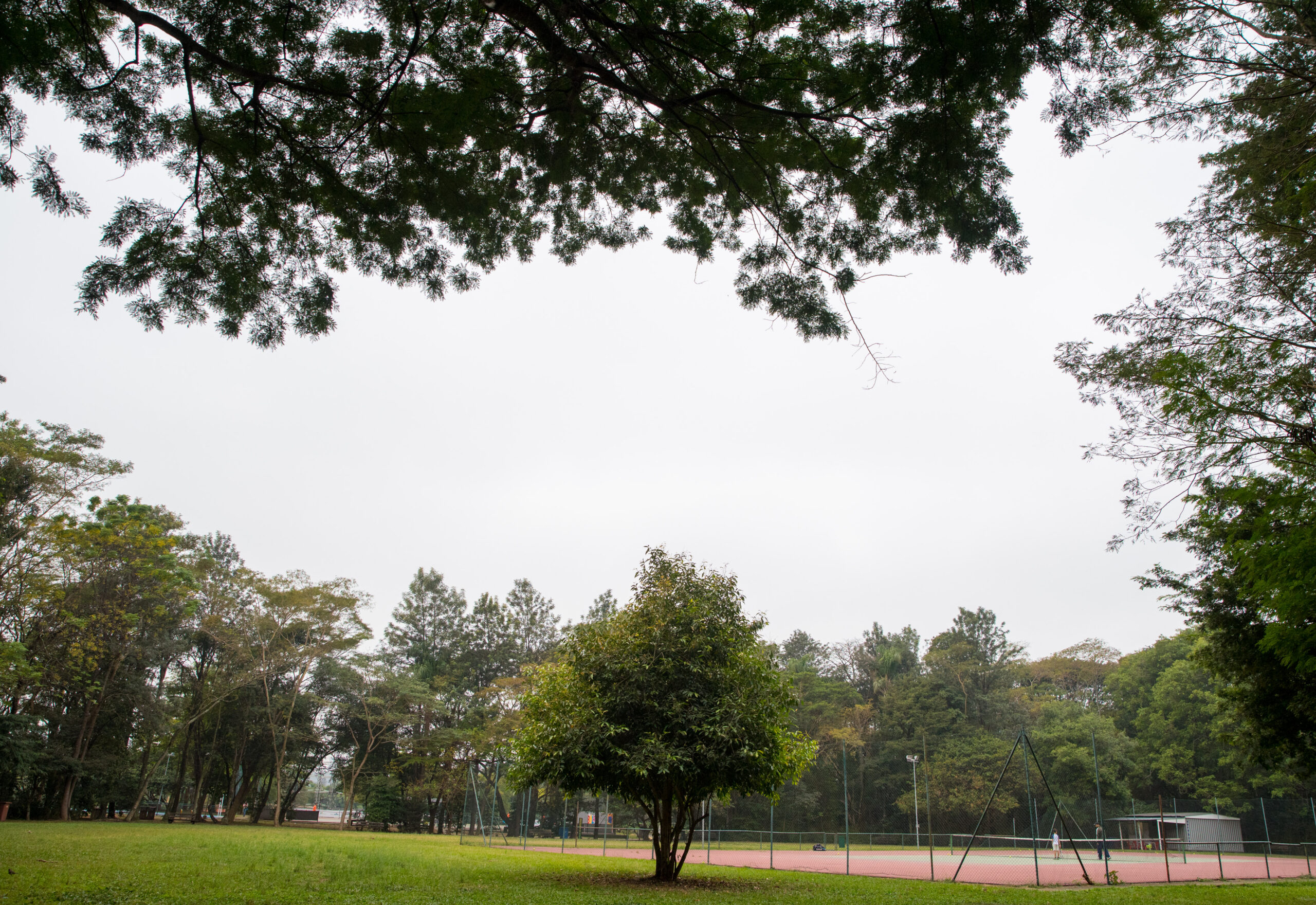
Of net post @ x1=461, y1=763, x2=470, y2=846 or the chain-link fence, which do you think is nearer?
the chain-link fence

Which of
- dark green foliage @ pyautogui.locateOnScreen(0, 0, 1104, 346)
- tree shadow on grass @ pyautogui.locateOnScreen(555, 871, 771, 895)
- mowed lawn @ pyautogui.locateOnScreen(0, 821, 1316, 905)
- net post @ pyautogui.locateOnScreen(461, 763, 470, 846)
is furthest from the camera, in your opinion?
net post @ pyautogui.locateOnScreen(461, 763, 470, 846)

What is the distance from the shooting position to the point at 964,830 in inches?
1631

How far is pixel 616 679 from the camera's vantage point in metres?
12.4

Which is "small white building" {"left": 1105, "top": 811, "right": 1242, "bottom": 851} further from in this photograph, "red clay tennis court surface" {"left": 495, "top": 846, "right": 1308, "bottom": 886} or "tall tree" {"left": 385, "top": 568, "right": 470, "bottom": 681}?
"tall tree" {"left": 385, "top": 568, "right": 470, "bottom": 681}

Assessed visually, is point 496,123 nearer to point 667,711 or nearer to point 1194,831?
point 667,711

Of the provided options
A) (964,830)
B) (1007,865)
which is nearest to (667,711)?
(1007,865)

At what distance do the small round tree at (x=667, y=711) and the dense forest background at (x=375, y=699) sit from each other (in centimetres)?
958

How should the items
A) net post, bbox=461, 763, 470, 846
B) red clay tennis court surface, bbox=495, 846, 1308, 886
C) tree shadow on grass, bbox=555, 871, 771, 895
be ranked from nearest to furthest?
tree shadow on grass, bbox=555, 871, 771, 895 → red clay tennis court surface, bbox=495, 846, 1308, 886 → net post, bbox=461, 763, 470, 846

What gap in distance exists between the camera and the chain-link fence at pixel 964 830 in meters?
18.2

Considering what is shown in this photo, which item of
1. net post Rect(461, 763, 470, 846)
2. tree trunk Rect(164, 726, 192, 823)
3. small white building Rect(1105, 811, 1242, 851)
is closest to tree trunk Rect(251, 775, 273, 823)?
tree trunk Rect(164, 726, 192, 823)

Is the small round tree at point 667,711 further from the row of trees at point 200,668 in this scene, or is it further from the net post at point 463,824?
the net post at point 463,824

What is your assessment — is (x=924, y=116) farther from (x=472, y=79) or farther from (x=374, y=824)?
(x=374, y=824)

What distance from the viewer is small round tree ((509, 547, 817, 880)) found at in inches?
452

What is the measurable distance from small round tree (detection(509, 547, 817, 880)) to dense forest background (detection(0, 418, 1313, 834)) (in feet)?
31.4
